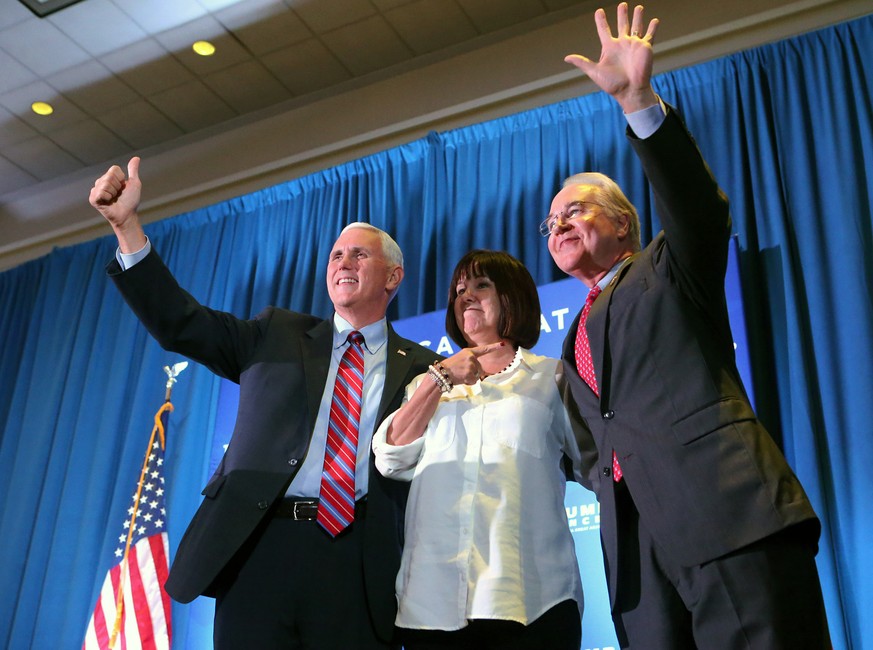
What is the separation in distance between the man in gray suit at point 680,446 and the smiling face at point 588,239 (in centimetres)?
23

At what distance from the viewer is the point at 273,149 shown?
6066mm

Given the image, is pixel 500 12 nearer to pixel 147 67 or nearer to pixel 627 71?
pixel 147 67

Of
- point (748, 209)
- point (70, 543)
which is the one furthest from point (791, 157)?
point (70, 543)

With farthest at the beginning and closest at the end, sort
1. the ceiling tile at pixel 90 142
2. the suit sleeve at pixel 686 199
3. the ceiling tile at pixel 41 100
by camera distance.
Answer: the ceiling tile at pixel 90 142, the ceiling tile at pixel 41 100, the suit sleeve at pixel 686 199

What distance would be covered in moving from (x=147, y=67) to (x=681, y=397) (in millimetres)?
4770

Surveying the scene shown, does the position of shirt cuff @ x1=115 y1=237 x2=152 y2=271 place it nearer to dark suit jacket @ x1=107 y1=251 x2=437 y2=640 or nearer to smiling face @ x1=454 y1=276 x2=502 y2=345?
dark suit jacket @ x1=107 y1=251 x2=437 y2=640

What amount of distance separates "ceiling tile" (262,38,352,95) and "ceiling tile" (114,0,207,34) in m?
0.52

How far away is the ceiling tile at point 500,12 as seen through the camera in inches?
207

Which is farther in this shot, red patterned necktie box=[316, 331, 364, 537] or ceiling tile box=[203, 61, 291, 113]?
ceiling tile box=[203, 61, 291, 113]

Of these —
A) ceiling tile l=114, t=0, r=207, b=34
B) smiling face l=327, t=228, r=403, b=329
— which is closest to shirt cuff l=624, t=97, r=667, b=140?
smiling face l=327, t=228, r=403, b=329

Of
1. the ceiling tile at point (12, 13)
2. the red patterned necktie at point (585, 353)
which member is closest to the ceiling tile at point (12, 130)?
the ceiling tile at point (12, 13)

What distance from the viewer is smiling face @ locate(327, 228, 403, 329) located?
260cm

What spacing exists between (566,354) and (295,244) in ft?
11.6

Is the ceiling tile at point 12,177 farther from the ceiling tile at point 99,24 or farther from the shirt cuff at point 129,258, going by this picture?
the shirt cuff at point 129,258
